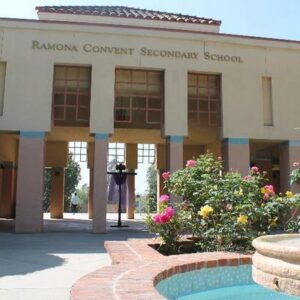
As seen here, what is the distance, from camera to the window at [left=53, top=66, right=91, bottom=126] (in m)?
15.9

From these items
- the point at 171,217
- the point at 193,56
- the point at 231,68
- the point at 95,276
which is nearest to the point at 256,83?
the point at 231,68

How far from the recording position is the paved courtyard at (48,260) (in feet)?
19.0

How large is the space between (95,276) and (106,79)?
11948 mm

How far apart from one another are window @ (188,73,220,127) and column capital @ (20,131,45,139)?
5.69 meters

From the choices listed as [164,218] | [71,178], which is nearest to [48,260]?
[164,218]

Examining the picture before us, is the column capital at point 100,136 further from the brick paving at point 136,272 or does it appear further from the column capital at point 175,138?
the brick paving at point 136,272

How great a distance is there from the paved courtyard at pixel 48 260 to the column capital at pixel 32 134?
3.26m

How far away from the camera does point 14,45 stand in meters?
15.2

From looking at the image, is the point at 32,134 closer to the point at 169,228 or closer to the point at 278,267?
the point at 169,228

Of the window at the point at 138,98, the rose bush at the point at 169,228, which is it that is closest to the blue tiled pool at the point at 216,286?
the rose bush at the point at 169,228

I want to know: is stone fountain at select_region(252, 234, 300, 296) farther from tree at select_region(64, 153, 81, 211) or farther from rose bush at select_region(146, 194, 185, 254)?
tree at select_region(64, 153, 81, 211)

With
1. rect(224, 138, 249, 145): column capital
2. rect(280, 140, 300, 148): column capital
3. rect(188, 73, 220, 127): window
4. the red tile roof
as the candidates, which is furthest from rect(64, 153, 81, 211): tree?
rect(280, 140, 300, 148): column capital

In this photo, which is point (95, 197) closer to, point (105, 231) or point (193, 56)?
point (105, 231)

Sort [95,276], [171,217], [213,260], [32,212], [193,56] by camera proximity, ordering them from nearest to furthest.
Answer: [95,276] → [213,260] → [171,217] → [32,212] → [193,56]
